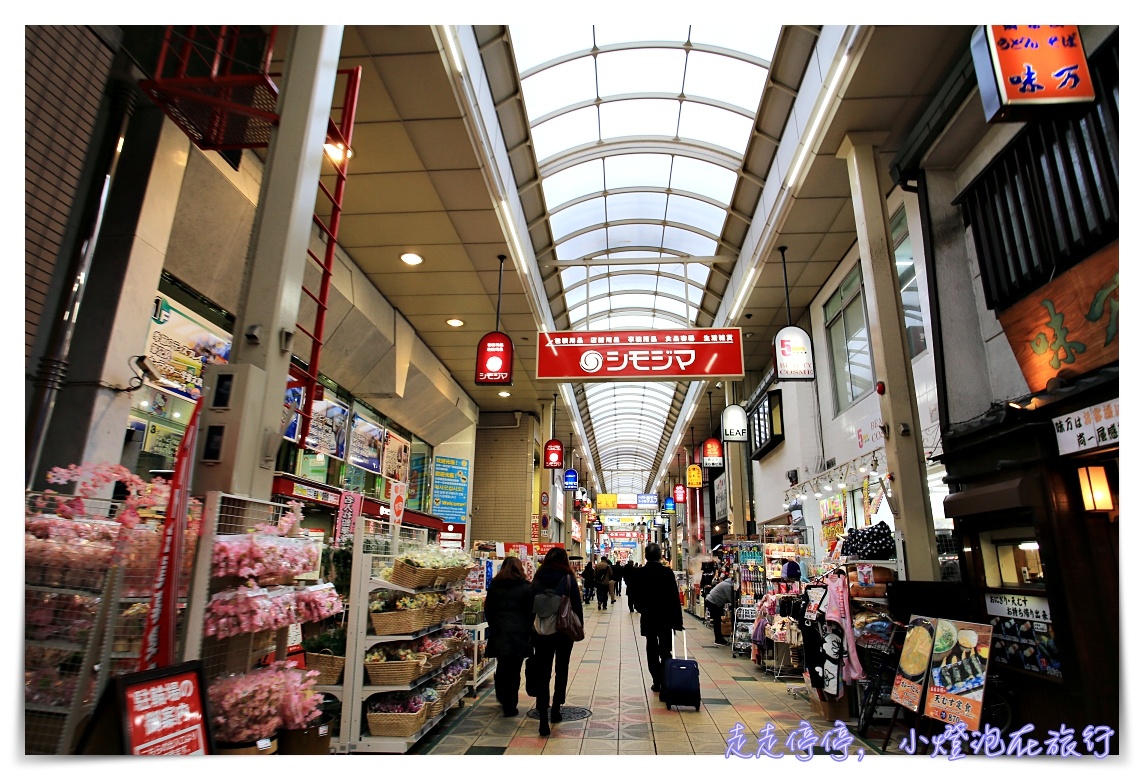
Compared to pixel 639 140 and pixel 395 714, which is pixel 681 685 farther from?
pixel 639 140

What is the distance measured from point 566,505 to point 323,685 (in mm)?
19695

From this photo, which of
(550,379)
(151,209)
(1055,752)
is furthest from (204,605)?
(550,379)

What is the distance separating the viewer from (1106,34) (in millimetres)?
4215

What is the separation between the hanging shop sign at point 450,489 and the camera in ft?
→ 48.1

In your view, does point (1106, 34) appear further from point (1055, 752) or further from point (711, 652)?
point (711, 652)

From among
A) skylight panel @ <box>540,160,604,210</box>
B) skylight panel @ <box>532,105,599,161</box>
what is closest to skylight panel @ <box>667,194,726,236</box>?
skylight panel @ <box>540,160,604,210</box>

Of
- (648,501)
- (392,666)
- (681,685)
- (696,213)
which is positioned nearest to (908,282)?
(696,213)

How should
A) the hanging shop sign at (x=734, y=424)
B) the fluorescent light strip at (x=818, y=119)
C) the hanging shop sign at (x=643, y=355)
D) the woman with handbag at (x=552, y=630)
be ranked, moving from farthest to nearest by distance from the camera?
the hanging shop sign at (x=734, y=424) < the hanging shop sign at (x=643, y=355) < the fluorescent light strip at (x=818, y=119) < the woman with handbag at (x=552, y=630)

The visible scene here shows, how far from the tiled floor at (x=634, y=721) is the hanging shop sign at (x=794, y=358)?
3.83 metres

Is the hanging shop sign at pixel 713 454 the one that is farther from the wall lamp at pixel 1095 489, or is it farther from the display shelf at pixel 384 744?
the display shelf at pixel 384 744

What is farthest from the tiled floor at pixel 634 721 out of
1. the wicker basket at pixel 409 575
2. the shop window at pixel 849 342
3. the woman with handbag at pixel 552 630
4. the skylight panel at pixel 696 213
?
the skylight panel at pixel 696 213

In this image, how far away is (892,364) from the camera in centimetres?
599

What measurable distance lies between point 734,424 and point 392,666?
393 inches

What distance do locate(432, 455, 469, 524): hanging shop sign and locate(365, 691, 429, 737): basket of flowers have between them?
994 cm
